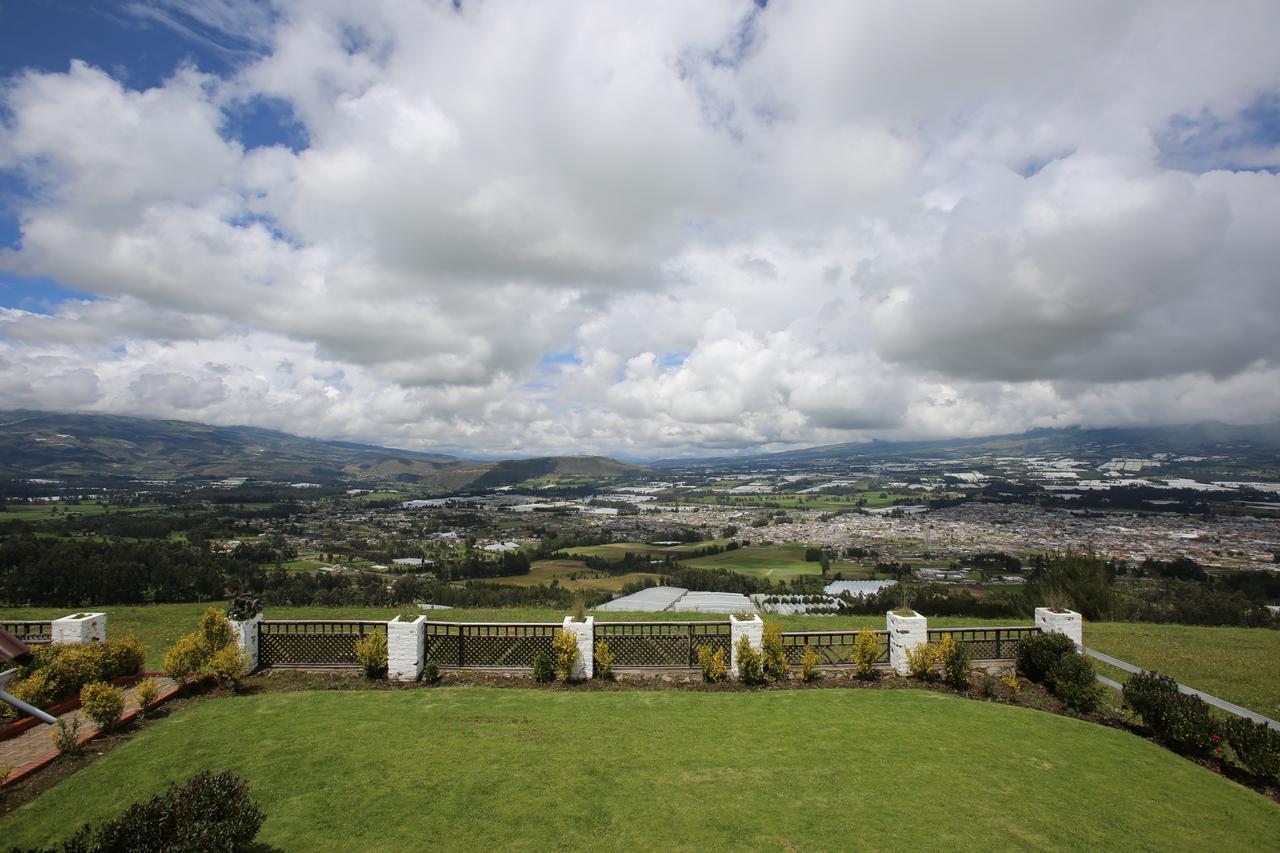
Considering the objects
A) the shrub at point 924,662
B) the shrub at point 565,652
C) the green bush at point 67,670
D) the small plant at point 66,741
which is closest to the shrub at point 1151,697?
the shrub at point 924,662

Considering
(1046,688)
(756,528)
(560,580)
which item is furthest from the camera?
(756,528)

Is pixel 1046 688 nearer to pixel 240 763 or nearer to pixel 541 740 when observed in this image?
pixel 541 740

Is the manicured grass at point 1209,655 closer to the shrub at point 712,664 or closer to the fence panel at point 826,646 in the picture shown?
the fence panel at point 826,646

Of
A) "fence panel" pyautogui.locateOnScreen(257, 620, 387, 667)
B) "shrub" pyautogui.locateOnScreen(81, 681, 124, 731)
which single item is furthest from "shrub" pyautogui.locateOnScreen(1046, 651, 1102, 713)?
"shrub" pyautogui.locateOnScreen(81, 681, 124, 731)

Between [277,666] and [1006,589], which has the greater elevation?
[277,666]

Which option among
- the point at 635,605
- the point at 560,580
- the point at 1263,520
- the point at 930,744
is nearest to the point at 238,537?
the point at 560,580

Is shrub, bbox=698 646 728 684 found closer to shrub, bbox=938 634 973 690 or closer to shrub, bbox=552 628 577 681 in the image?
shrub, bbox=552 628 577 681
